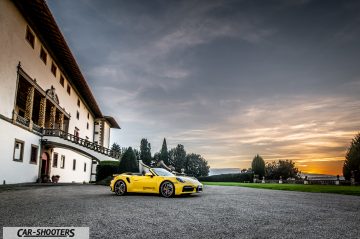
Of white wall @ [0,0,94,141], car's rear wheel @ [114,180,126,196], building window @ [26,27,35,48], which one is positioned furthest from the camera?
building window @ [26,27,35,48]

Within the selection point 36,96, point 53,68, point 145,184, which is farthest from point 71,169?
point 145,184

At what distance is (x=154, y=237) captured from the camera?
4.39 m

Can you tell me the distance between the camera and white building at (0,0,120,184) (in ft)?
61.7

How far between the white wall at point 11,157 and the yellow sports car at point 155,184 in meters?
10.1

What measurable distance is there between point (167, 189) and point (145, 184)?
1053mm

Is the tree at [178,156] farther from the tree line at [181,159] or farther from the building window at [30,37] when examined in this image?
the building window at [30,37]

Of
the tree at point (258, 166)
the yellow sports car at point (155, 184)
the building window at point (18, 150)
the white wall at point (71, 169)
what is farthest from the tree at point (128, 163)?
the tree at point (258, 166)

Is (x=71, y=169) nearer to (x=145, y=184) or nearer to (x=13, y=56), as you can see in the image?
(x=13, y=56)

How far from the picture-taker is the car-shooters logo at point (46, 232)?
4.38m

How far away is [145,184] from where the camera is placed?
39.6 feet

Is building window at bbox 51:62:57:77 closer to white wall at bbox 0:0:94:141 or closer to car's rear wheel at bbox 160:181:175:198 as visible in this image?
white wall at bbox 0:0:94:141

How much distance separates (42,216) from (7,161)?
49.9ft

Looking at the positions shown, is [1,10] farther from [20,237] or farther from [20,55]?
[20,237]

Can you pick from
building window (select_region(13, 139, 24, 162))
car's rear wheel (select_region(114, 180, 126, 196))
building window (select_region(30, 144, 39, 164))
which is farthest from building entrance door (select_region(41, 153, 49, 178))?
car's rear wheel (select_region(114, 180, 126, 196))
